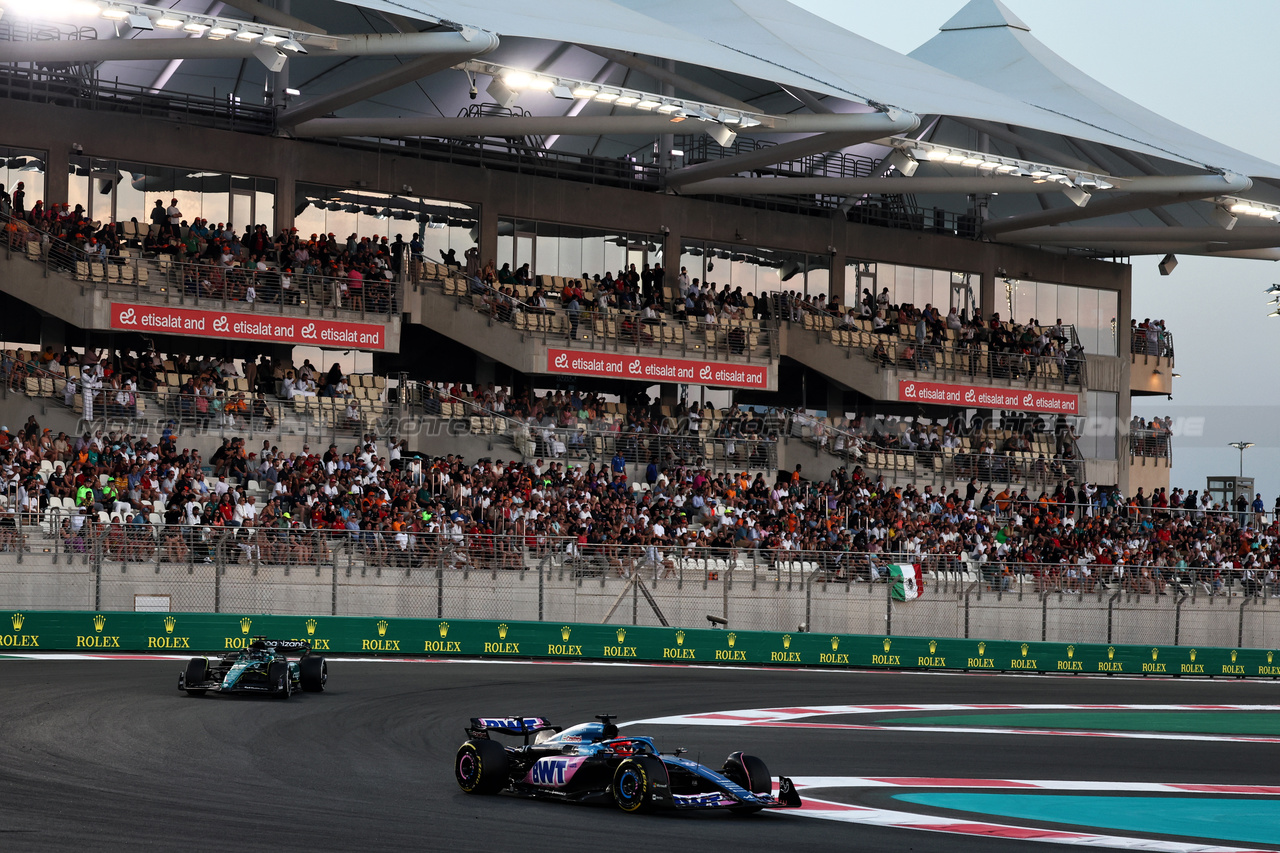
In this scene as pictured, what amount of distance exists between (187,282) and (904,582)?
1634 cm

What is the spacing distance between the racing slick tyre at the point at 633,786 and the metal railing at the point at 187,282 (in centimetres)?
2560

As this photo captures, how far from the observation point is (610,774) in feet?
37.0

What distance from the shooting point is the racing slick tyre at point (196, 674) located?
17562 mm

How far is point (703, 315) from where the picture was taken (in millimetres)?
42844

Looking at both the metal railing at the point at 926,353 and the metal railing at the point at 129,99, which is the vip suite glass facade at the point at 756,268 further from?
the metal railing at the point at 129,99

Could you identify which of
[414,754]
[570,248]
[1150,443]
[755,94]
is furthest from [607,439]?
[414,754]

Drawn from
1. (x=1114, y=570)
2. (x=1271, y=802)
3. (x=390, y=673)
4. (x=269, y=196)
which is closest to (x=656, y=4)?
(x=269, y=196)

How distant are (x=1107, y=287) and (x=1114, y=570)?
83.6 ft

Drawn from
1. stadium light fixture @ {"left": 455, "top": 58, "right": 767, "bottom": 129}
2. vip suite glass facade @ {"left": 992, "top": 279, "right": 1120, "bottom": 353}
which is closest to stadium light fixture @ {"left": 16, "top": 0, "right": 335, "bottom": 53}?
stadium light fixture @ {"left": 455, "top": 58, "right": 767, "bottom": 129}

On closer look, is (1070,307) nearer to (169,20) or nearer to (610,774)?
(169,20)

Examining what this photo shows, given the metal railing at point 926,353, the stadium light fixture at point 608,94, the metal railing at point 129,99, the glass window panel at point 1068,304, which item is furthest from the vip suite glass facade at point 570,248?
the glass window panel at point 1068,304

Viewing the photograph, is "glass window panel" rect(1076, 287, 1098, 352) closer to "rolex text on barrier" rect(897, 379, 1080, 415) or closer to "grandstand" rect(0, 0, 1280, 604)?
"grandstand" rect(0, 0, 1280, 604)

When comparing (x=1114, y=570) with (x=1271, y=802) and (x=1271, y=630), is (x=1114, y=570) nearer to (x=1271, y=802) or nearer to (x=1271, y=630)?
(x=1271, y=630)

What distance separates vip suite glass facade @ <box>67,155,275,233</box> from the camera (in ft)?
122
